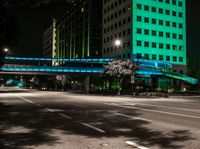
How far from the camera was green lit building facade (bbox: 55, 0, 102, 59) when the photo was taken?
116m

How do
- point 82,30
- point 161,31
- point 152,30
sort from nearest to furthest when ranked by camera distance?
point 152,30 → point 161,31 → point 82,30

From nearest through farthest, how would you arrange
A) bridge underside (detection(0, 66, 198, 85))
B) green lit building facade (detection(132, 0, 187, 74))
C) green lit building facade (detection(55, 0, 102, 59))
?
bridge underside (detection(0, 66, 198, 85)), green lit building facade (detection(132, 0, 187, 74)), green lit building facade (detection(55, 0, 102, 59))

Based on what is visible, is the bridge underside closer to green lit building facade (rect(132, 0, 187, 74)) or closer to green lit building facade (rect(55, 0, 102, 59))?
green lit building facade (rect(132, 0, 187, 74))

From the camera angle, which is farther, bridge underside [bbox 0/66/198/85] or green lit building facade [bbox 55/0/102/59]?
green lit building facade [bbox 55/0/102/59]

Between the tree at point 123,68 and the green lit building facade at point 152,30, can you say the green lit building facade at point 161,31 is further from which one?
the tree at point 123,68

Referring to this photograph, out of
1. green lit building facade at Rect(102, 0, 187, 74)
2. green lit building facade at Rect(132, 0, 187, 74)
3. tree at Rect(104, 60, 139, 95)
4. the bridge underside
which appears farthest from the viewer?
green lit building facade at Rect(132, 0, 187, 74)

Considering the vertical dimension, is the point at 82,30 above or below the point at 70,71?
above

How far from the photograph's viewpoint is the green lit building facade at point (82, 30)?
116312mm

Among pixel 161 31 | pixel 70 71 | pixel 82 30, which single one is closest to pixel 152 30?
pixel 161 31

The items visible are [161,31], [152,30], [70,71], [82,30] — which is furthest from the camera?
[82,30]

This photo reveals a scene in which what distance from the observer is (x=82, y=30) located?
126062 millimetres

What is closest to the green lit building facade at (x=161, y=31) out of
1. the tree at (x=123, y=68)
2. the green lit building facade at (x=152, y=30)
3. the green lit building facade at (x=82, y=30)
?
the green lit building facade at (x=152, y=30)

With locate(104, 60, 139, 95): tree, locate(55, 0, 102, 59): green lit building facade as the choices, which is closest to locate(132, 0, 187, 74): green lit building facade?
locate(55, 0, 102, 59): green lit building facade

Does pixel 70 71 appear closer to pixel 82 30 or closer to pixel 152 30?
pixel 152 30
